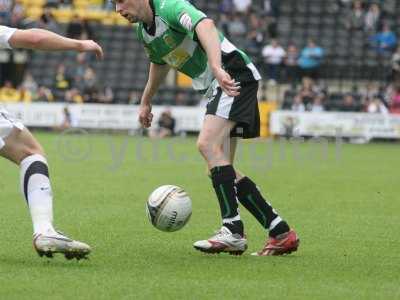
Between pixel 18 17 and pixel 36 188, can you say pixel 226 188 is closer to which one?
pixel 36 188

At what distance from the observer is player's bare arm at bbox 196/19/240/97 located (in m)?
6.47

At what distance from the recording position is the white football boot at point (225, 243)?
23.3ft

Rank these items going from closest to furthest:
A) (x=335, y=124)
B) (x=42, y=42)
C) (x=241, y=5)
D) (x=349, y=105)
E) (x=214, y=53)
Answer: (x=42, y=42), (x=214, y=53), (x=335, y=124), (x=349, y=105), (x=241, y=5)

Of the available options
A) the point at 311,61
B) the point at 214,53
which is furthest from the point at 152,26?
the point at 311,61

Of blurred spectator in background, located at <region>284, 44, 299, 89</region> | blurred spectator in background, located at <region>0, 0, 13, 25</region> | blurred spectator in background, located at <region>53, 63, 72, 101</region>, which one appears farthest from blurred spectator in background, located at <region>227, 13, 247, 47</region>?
blurred spectator in background, located at <region>0, 0, 13, 25</region>

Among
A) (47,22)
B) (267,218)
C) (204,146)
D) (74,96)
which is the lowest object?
(74,96)

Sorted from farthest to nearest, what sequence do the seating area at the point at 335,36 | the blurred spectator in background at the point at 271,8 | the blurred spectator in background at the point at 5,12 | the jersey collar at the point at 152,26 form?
the blurred spectator in background at the point at 271,8
the blurred spectator in background at the point at 5,12
the seating area at the point at 335,36
the jersey collar at the point at 152,26

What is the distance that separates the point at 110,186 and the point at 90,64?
54.9ft

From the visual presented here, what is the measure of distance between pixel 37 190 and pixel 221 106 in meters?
1.40

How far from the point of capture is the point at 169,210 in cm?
720

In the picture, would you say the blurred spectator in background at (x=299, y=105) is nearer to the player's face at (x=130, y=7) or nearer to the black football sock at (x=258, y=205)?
the black football sock at (x=258, y=205)

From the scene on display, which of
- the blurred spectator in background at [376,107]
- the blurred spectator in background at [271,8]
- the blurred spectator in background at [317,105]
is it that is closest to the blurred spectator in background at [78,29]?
the blurred spectator in background at [271,8]

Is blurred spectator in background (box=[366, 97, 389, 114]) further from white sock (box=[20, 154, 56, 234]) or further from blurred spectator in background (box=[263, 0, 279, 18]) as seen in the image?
white sock (box=[20, 154, 56, 234])

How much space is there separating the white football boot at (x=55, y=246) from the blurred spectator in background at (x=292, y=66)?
21560 millimetres
